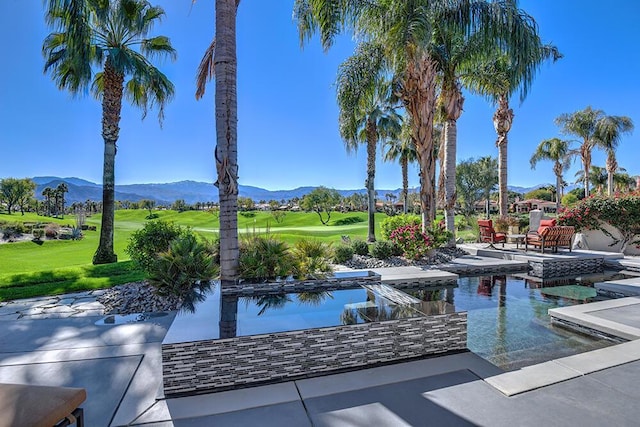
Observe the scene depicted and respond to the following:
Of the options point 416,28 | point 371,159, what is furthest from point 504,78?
point 371,159

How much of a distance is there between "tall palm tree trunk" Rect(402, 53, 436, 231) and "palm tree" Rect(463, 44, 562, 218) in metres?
1.81

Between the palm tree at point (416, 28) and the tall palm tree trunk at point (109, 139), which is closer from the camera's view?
the palm tree at point (416, 28)

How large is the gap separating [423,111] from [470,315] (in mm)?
6514

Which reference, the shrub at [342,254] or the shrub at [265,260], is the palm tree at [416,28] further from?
the shrub at [265,260]

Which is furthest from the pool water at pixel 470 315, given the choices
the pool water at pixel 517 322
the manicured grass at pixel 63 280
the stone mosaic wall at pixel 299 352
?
the manicured grass at pixel 63 280

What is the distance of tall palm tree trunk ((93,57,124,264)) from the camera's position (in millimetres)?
9836

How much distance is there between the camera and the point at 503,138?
1553 cm

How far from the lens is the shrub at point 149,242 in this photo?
22.3 ft

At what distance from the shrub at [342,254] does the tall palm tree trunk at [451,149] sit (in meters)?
3.91

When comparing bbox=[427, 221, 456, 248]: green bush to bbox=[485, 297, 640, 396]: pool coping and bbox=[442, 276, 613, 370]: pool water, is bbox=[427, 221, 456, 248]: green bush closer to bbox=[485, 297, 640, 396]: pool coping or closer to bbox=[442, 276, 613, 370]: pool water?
bbox=[442, 276, 613, 370]: pool water

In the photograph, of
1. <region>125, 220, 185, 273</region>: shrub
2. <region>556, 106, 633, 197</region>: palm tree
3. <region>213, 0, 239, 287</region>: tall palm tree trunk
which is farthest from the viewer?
<region>556, 106, 633, 197</region>: palm tree

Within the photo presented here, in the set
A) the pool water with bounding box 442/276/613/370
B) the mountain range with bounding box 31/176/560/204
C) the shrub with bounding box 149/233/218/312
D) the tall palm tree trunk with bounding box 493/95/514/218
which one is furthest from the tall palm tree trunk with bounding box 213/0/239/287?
the mountain range with bounding box 31/176/560/204

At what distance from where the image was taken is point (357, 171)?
16.9m

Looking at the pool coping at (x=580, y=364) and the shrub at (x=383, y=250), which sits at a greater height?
the shrub at (x=383, y=250)
